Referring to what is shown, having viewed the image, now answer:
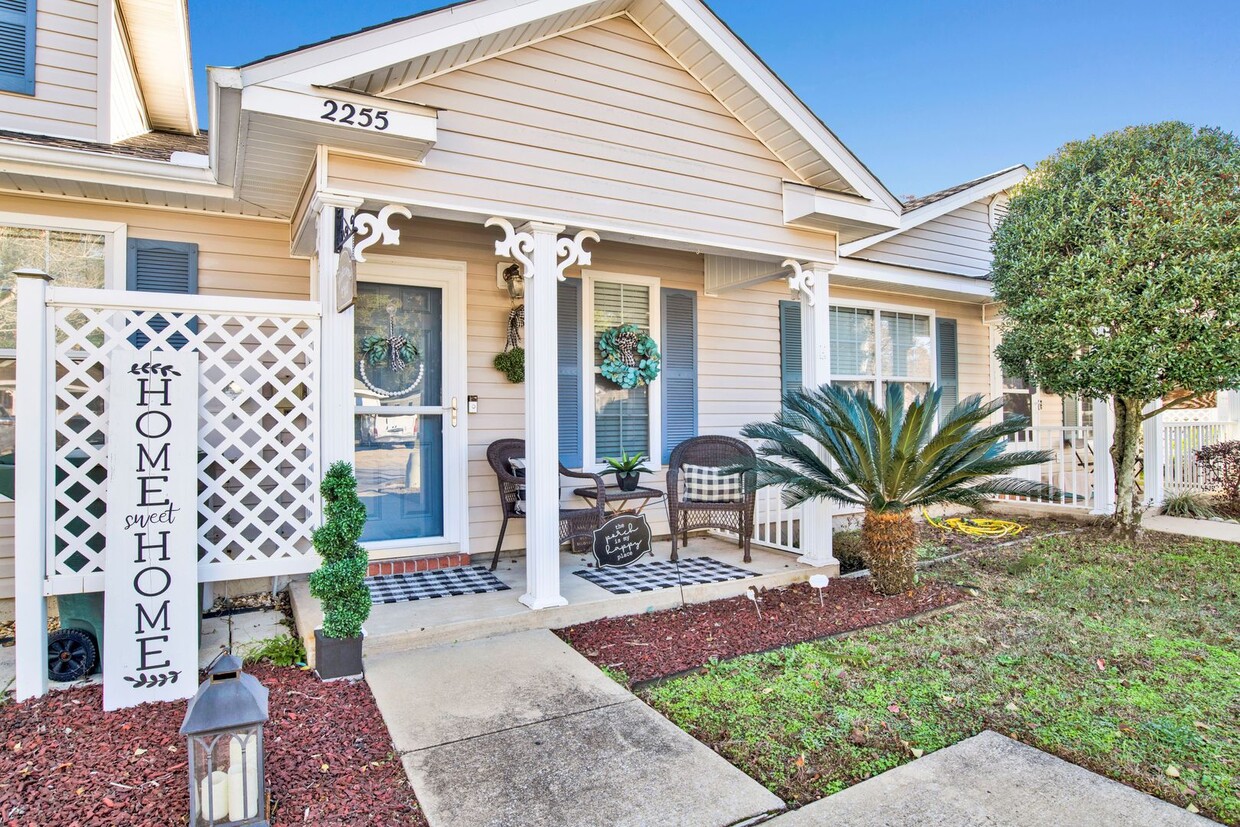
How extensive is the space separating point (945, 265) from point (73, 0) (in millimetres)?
7882

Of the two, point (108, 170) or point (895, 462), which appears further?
point (895, 462)

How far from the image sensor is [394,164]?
3.53m

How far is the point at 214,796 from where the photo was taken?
2037 millimetres

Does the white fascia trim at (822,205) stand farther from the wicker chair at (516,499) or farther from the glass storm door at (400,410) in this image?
the glass storm door at (400,410)

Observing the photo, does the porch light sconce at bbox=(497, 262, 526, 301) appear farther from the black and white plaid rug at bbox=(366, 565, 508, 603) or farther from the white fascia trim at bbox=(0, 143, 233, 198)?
the black and white plaid rug at bbox=(366, 565, 508, 603)

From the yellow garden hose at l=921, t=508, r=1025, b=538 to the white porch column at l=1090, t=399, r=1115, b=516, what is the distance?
0.98m

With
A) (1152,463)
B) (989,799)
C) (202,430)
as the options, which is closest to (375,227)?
(202,430)

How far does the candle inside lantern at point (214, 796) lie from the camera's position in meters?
2.03

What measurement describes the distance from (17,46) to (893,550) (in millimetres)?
6417

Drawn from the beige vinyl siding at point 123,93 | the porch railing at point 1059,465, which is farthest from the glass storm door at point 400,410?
the porch railing at point 1059,465

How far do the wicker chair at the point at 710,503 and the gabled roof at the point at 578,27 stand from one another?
84.8 inches

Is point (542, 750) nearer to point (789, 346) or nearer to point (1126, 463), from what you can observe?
point (789, 346)

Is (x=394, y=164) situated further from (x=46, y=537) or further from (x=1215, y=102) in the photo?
(x=1215, y=102)

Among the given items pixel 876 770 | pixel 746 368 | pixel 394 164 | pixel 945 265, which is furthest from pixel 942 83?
pixel 876 770
